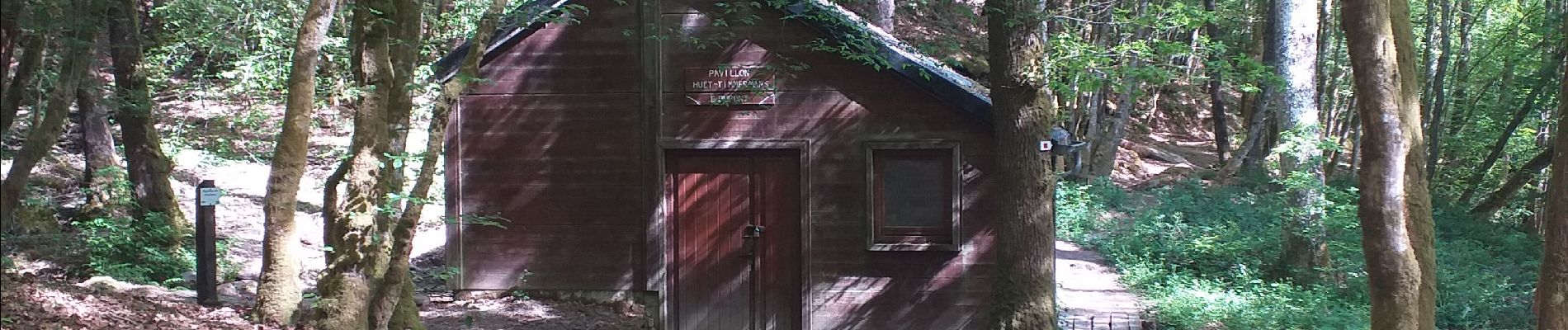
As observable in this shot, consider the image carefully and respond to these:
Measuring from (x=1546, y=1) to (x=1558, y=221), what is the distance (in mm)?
10592

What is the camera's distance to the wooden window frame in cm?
915

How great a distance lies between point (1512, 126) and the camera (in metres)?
17.6

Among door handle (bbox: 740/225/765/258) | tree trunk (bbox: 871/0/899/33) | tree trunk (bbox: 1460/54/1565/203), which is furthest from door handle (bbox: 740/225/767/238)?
tree trunk (bbox: 1460/54/1565/203)

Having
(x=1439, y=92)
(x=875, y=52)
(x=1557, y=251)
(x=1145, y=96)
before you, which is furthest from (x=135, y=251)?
(x=1439, y=92)

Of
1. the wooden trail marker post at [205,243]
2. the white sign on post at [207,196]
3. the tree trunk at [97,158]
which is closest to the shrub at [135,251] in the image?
the tree trunk at [97,158]

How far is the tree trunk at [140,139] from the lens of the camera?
9.99 metres

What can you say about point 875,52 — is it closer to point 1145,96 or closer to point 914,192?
point 914,192

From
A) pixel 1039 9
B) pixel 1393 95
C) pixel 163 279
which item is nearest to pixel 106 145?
pixel 163 279

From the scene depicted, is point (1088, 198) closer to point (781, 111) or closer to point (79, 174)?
point (781, 111)

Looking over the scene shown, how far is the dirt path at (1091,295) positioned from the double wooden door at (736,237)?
2400mm

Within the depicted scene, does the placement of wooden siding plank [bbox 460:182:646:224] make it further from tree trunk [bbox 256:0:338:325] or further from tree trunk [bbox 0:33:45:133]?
tree trunk [bbox 0:33:45:133]

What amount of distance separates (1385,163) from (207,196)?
802cm

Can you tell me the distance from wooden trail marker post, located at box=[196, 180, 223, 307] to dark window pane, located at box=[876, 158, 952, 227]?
5.20 meters

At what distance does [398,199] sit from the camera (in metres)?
6.39
